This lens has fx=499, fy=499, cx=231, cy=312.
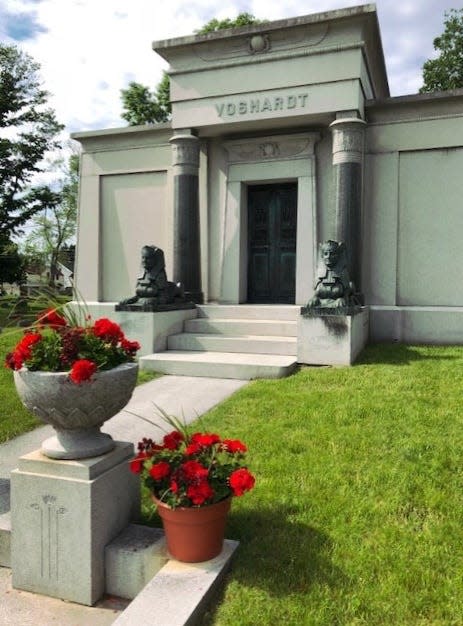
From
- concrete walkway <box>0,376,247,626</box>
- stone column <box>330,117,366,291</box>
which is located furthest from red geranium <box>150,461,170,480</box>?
stone column <box>330,117,366,291</box>

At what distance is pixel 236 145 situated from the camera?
9711mm

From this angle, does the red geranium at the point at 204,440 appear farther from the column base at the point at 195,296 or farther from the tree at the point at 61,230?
the tree at the point at 61,230

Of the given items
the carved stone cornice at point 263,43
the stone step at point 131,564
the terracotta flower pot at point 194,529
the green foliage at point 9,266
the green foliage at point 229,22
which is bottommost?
the stone step at point 131,564

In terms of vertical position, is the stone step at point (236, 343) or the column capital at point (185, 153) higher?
the column capital at point (185, 153)

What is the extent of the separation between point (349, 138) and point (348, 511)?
698cm

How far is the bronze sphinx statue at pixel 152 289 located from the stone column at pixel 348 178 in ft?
9.96

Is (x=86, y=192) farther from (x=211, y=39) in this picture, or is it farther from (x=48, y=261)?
(x=48, y=261)

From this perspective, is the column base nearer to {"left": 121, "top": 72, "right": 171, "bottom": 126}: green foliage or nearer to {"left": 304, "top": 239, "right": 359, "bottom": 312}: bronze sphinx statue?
{"left": 304, "top": 239, "right": 359, "bottom": 312}: bronze sphinx statue

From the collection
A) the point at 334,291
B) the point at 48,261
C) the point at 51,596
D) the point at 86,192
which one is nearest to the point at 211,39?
the point at 86,192

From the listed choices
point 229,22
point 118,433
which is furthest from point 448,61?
point 118,433

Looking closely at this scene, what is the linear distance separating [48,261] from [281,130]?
1063 inches

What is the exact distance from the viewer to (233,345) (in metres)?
7.75

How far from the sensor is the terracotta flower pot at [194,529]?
234 centimetres

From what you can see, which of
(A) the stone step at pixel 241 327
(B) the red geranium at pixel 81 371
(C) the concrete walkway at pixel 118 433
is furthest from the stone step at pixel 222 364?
(B) the red geranium at pixel 81 371
